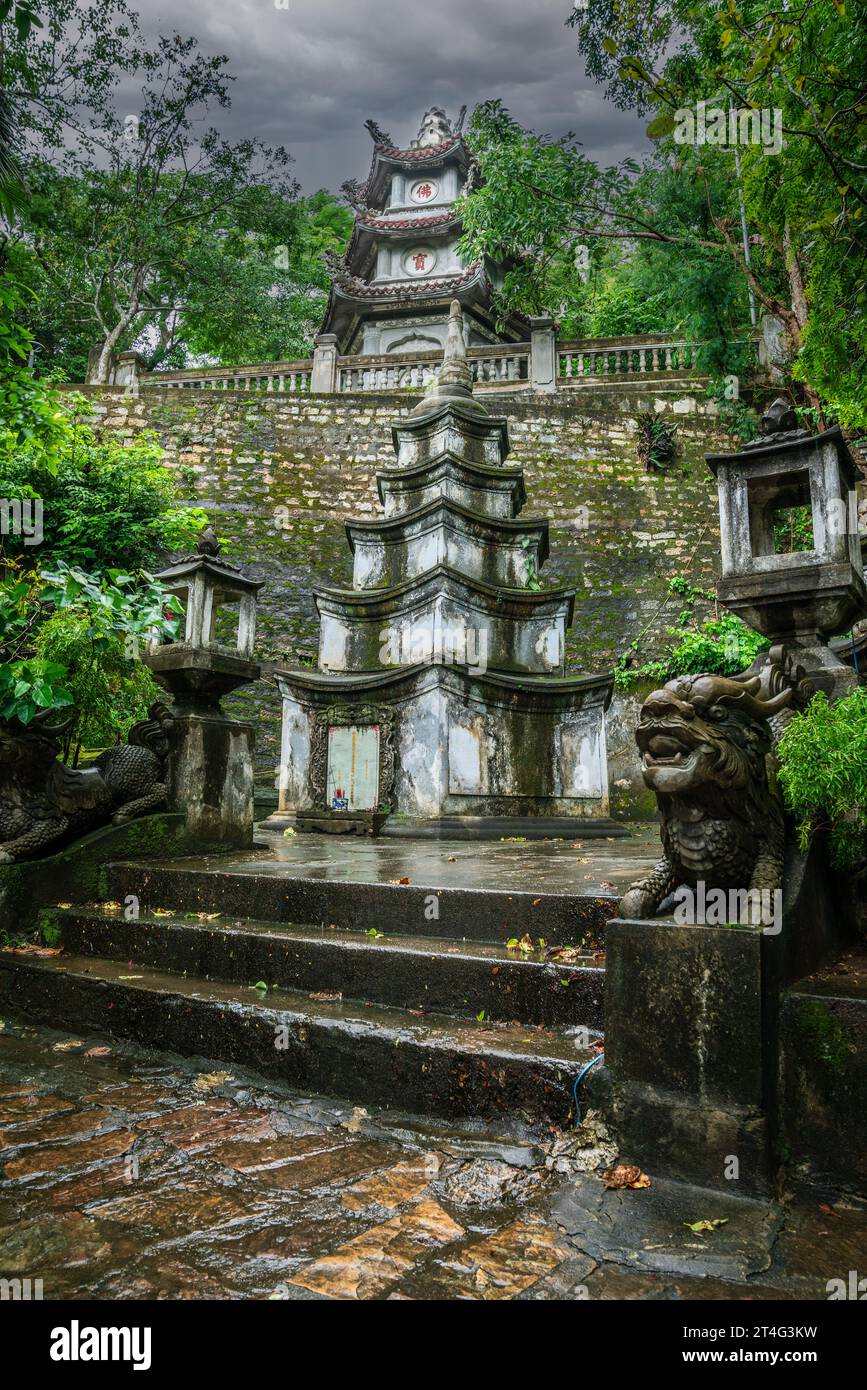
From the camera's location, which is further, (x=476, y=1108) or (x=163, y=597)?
(x=163, y=597)

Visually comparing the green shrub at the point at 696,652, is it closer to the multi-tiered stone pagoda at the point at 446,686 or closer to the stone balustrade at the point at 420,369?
the multi-tiered stone pagoda at the point at 446,686

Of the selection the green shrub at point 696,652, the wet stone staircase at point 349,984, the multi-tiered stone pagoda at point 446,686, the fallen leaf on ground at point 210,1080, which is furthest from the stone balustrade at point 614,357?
the fallen leaf on ground at point 210,1080

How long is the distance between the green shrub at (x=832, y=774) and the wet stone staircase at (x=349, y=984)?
90 cm

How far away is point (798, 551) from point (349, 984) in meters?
3.68

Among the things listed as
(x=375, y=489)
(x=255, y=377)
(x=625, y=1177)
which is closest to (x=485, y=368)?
(x=375, y=489)

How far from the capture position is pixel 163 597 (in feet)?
16.1

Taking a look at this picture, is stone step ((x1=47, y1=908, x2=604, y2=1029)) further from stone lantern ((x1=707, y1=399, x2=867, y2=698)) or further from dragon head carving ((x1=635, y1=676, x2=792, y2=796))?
stone lantern ((x1=707, y1=399, x2=867, y2=698))

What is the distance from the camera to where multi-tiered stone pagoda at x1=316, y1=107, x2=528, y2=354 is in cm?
2650

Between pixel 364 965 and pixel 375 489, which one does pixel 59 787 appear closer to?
pixel 364 965

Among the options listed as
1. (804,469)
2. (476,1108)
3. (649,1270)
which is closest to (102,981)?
(476,1108)

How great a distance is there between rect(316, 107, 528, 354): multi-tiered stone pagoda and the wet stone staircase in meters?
22.9

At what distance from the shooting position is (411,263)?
95.8 ft

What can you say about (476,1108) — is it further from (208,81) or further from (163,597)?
(208,81)

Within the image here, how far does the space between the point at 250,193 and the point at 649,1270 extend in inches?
1000
